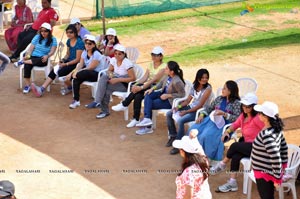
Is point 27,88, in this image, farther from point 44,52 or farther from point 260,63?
point 260,63

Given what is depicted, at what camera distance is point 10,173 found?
1045 centimetres

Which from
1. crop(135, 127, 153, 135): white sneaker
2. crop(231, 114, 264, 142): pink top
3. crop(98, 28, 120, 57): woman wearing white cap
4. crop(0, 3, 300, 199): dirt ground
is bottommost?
crop(0, 3, 300, 199): dirt ground

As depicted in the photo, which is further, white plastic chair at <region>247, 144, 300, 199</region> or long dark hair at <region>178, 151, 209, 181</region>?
white plastic chair at <region>247, 144, 300, 199</region>

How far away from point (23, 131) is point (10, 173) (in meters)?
1.70

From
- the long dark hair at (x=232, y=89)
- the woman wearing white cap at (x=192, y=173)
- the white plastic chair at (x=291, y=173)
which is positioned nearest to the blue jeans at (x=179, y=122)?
the long dark hair at (x=232, y=89)

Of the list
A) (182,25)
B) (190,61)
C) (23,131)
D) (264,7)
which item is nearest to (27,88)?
(23,131)

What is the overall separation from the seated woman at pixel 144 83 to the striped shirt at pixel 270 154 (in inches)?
148

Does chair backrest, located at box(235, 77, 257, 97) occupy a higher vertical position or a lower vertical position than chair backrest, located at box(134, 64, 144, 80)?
higher

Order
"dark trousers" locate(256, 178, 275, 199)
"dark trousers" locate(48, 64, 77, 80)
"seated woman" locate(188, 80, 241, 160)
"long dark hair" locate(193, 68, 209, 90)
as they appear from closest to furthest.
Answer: "dark trousers" locate(256, 178, 275, 199) → "seated woman" locate(188, 80, 241, 160) → "long dark hair" locate(193, 68, 209, 90) → "dark trousers" locate(48, 64, 77, 80)

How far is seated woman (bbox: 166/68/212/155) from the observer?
11.1m

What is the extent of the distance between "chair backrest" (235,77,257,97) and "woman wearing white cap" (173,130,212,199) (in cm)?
397

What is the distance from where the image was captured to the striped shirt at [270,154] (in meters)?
8.41

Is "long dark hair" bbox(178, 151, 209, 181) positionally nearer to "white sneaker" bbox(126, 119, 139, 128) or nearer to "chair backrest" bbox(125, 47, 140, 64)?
"white sneaker" bbox(126, 119, 139, 128)

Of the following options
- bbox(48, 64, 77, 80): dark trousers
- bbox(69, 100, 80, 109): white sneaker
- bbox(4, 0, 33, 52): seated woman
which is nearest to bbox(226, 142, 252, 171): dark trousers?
bbox(69, 100, 80, 109): white sneaker
